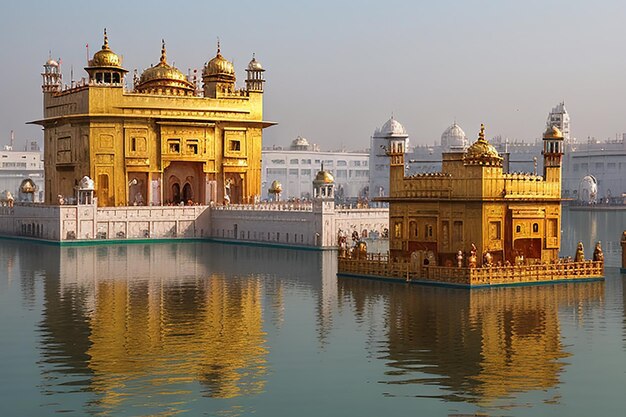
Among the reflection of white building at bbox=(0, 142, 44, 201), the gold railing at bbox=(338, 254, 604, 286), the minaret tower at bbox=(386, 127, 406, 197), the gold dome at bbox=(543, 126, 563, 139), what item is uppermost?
the reflection of white building at bbox=(0, 142, 44, 201)

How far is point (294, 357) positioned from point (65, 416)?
207 inches

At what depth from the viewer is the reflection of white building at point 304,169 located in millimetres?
119938

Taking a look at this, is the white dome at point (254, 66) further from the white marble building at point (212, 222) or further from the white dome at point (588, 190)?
the white dome at point (588, 190)

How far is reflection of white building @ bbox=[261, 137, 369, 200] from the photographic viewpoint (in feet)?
393

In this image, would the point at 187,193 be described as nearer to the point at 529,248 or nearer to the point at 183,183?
the point at 183,183

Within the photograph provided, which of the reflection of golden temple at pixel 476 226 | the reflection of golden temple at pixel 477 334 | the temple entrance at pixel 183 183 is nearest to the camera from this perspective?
the reflection of golden temple at pixel 477 334

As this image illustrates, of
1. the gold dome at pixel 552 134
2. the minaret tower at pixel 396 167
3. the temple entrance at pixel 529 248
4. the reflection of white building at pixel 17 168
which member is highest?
the reflection of white building at pixel 17 168

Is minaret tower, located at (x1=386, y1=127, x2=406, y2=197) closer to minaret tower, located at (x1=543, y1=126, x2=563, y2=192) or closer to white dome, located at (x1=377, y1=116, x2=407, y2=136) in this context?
minaret tower, located at (x1=543, y1=126, x2=563, y2=192)

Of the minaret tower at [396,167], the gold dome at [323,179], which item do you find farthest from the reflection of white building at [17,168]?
the minaret tower at [396,167]

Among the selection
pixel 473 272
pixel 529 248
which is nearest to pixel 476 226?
pixel 473 272

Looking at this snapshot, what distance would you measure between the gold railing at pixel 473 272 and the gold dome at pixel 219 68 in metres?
29.9

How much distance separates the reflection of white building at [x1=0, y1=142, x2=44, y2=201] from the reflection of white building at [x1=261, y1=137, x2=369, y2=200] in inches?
1014

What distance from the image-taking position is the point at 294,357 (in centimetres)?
1881

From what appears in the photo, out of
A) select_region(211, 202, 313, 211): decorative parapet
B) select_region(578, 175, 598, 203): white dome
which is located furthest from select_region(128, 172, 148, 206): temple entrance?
select_region(578, 175, 598, 203): white dome
